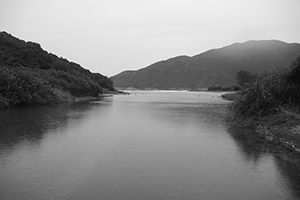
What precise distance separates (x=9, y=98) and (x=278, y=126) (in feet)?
128

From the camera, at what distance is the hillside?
4245cm

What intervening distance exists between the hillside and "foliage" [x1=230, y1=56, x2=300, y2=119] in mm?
33802

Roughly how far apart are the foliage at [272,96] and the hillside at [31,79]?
3380 cm

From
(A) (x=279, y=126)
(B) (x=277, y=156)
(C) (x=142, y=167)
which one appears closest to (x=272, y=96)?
(A) (x=279, y=126)

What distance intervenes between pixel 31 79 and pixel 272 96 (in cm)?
4162

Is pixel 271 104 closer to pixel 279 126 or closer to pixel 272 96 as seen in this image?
pixel 272 96

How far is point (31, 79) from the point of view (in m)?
48.2

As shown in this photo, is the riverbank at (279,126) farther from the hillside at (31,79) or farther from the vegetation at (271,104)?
the hillside at (31,79)

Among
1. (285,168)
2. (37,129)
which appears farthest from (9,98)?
(285,168)

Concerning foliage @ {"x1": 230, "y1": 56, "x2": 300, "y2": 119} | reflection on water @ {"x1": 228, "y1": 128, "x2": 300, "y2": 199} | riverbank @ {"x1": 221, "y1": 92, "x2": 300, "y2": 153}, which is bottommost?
reflection on water @ {"x1": 228, "y1": 128, "x2": 300, "y2": 199}

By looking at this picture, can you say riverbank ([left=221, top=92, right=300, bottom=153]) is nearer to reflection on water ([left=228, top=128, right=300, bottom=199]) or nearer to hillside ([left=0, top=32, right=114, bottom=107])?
reflection on water ([left=228, top=128, right=300, bottom=199])

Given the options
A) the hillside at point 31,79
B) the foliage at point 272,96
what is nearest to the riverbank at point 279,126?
the foliage at point 272,96

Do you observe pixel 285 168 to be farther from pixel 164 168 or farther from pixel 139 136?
pixel 139 136

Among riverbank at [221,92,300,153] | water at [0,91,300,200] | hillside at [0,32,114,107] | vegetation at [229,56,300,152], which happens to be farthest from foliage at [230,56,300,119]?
hillside at [0,32,114,107]
